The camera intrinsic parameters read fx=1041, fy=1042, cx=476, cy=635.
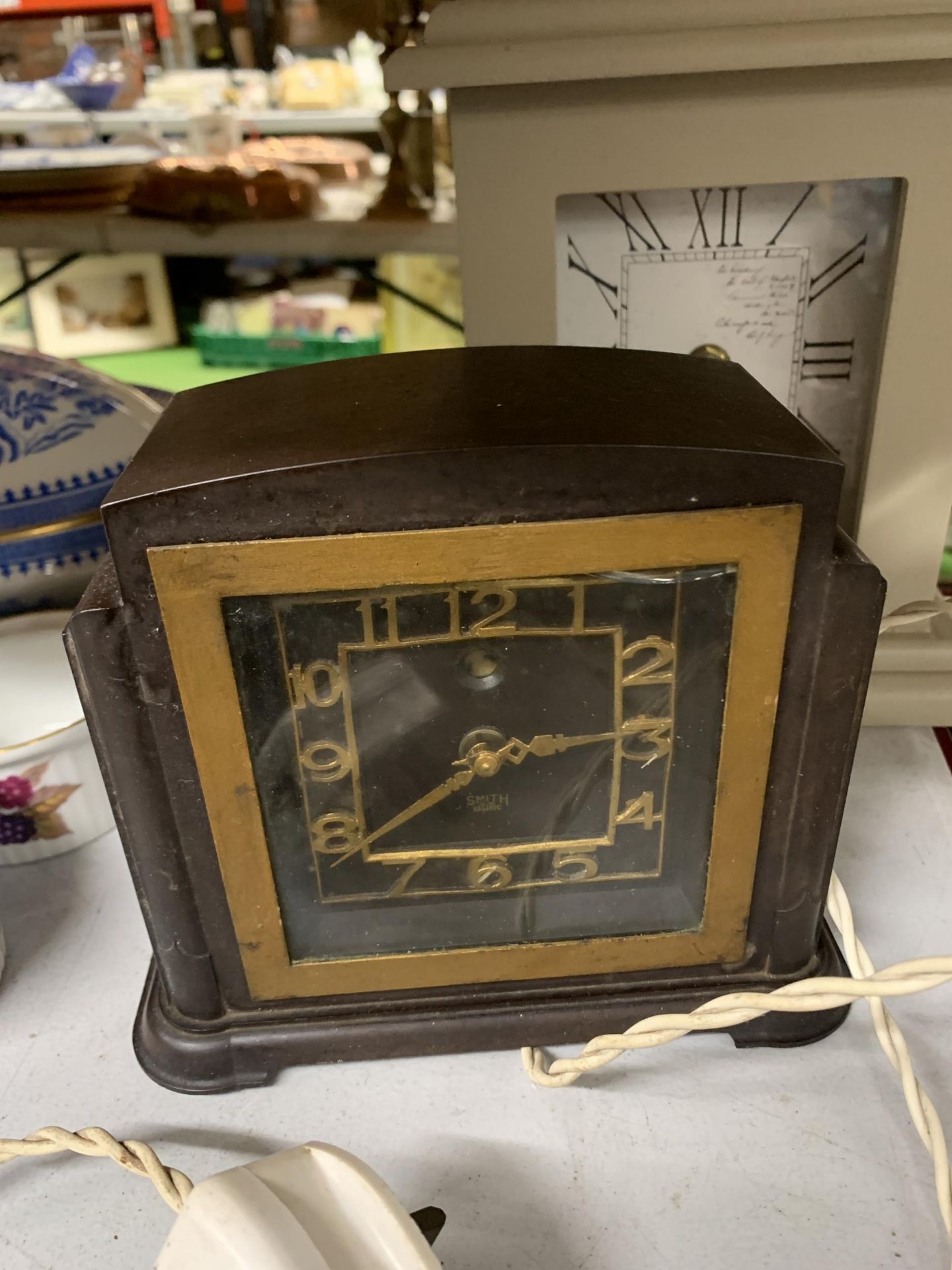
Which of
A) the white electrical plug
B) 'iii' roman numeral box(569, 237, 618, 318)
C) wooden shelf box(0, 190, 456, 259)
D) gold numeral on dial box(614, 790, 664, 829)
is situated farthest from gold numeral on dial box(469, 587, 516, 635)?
wooden shelf box(0, 190, 456, 259)

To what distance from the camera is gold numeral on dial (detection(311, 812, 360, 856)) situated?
0.49 meters

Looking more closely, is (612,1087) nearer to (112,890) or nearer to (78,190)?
(112,890)

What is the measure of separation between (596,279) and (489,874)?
1.34 ft

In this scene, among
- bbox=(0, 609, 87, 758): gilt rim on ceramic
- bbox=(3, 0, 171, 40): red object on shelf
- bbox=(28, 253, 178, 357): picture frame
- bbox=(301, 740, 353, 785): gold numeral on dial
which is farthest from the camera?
bbox=(28, 253, 178, 357): picture frame

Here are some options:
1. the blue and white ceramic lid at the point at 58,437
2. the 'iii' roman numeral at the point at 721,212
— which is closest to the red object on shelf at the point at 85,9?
the blue and white ceramic lid at the point at 58,437

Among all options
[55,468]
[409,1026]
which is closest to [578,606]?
[409,1026]

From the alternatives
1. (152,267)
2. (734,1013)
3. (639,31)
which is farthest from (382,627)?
(152,267)

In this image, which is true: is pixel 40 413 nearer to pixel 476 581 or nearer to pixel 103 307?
pixel 476 581

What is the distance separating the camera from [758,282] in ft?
2.29

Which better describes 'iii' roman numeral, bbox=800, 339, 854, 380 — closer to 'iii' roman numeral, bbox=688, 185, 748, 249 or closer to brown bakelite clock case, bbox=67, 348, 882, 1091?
'iii' roman numeral, bbox=688, 185, 748, 249

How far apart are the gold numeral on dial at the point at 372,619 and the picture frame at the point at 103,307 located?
5.25 ft

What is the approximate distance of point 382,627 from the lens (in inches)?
17.5

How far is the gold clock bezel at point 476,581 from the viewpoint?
0.41m

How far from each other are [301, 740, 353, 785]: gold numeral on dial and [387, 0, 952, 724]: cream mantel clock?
0.32 metres
